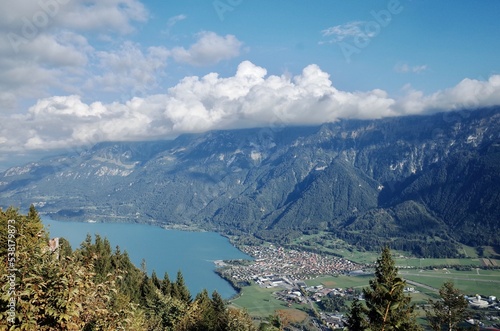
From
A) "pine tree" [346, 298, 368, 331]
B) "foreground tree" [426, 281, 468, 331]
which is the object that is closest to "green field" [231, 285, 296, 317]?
"foreground tree" [426, 281, 468, 331]

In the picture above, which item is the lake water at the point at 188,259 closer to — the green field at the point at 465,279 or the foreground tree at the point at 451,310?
the green field at the point at 465,279

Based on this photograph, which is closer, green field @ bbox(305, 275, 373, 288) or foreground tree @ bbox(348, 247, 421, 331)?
foreground tree @ bbox(348, 247, 421, 331)

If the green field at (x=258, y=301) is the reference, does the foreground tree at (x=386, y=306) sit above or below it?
above

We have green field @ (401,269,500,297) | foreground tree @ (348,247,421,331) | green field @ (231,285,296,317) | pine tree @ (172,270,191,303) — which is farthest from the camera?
green field @ (401,269,500,297)

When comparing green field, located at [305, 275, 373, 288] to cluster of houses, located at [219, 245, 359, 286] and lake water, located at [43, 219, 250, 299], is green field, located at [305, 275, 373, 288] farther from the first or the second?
lake water, located at [43, 219, 250, 299]

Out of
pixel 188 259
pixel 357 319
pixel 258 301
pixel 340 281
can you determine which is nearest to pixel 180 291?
pixel 357 319

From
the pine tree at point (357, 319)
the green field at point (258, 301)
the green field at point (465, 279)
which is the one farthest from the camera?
the green field at point (465, 279)

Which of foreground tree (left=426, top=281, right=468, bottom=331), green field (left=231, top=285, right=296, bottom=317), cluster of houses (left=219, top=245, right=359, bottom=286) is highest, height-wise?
foreground tree (left=426, top=281, right=468, bottom=331)

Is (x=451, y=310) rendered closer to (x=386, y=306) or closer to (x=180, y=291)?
(x=386, y=306)

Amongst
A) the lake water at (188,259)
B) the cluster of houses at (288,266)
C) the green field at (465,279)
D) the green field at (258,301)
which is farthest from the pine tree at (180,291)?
the cluster of houses at (288,266)
